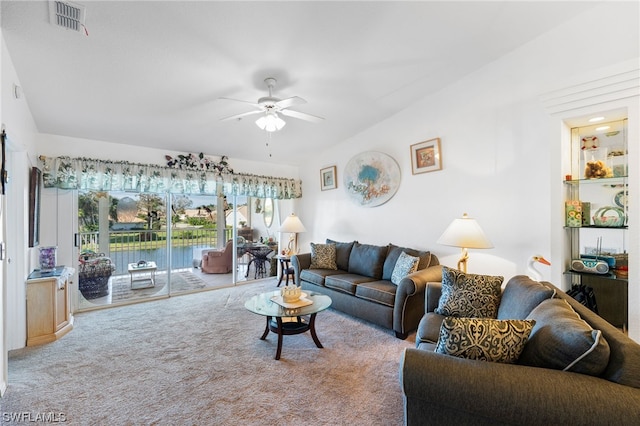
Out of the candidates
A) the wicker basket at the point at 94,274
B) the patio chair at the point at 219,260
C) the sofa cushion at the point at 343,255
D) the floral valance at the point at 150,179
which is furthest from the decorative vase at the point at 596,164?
the wicker basket at the point at 94,274

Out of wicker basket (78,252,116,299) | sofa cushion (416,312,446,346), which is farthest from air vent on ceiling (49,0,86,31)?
sofa cushion (416,312,446,346)

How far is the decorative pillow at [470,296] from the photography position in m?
2.32

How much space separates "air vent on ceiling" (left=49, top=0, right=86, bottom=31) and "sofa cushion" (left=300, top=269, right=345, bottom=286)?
11.7 feet

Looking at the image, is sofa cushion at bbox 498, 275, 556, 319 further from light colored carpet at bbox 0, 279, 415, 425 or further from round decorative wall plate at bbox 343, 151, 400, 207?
round decorative wall plate at bbox 343, 151, 400, 207

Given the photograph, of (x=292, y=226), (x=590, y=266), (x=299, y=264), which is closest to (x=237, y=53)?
(x=299, y=264)

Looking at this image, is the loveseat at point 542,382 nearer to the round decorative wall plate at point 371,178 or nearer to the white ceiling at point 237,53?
the white ceiling at point 237,53

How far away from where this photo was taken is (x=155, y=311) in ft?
13.1

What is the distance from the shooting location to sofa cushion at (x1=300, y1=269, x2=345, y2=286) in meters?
4.20

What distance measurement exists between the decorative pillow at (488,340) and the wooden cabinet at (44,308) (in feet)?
12.6

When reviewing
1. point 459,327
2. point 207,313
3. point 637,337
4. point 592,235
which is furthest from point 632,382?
point 207,313

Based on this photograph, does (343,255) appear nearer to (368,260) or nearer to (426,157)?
(368,260)

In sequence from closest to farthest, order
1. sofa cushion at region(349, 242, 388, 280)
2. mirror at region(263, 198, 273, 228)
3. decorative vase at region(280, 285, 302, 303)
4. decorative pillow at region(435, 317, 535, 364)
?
decorative pillow at region(435, 317, 535, 364) → decorative vase at region(280, 285, 302, 303) → sofa cushion at region(349, 242, 388, 280) → mirror at region(263, 198, 273, 228)

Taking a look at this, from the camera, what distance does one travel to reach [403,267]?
3555 millimetres

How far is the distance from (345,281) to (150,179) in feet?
10.7
